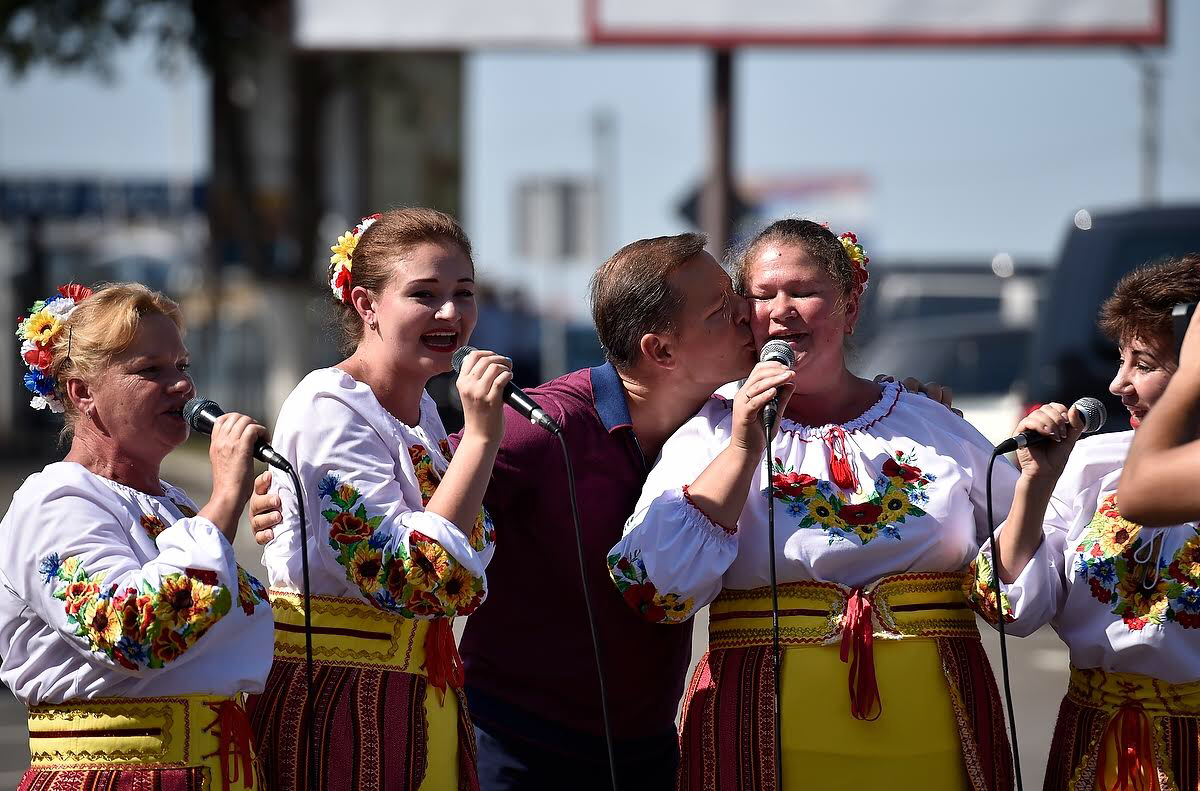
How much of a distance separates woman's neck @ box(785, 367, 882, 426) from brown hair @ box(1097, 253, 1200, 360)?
0.52m

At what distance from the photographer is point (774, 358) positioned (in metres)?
3.20

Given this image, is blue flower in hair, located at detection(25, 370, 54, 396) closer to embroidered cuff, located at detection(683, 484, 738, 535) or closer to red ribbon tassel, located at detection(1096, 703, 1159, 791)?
embroidered cuff, located at detection(683, 484, 738, 535)

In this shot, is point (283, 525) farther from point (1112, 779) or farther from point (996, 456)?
point (1112, 779)

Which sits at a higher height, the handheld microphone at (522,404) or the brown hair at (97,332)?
the brown hair at (97,332)

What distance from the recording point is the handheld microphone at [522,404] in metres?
3.18

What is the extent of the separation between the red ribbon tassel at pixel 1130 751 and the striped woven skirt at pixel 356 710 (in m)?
1.23

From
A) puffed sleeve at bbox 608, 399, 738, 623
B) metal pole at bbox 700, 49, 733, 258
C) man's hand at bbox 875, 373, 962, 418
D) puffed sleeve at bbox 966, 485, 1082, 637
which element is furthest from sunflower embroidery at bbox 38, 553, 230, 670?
metal pole at bbox 700, 49, 733, 258

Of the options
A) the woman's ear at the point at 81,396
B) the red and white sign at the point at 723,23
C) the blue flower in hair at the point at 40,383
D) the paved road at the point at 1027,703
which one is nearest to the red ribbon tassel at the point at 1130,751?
the woman's ear at the point at 81,396

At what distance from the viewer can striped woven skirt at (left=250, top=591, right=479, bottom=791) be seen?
3.13 meters

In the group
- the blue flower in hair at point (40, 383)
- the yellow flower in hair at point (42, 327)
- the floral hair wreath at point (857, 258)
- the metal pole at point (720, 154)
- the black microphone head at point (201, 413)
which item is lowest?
the black microphone head at point (201, 413)

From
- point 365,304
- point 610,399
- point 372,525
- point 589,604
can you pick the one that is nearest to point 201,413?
point 372,525

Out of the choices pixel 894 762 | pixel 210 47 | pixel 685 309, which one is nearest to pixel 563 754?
pixel 894 762

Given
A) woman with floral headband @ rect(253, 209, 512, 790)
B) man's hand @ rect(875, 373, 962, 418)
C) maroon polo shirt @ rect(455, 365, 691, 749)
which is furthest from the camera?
man's hand @ rect(875, 373, 962, 418)

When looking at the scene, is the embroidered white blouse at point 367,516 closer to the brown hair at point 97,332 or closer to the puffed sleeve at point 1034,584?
the brown hair at point 97,332
